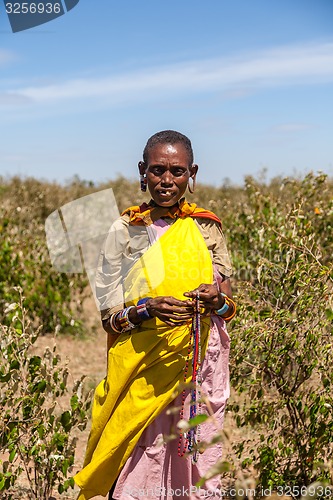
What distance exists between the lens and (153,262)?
2.51 m

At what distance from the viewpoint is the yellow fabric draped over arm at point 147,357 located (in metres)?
2.51

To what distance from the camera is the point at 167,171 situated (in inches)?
100

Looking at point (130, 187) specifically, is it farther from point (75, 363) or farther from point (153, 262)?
point (153, 262)

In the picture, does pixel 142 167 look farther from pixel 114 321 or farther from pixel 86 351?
pixel 86 351

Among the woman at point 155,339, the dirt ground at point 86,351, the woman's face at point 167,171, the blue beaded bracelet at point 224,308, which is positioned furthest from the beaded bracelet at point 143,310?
the dirt ground at point 86,351

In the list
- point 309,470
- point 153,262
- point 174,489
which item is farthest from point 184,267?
point 309,470

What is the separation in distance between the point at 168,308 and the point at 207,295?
14 cm

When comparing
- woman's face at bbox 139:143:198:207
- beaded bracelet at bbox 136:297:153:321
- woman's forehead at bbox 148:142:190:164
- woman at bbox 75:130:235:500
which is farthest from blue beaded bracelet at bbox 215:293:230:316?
woman's forehead at bbox 148:142:190:164

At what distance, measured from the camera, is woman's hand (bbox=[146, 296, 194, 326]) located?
2375 millimetres

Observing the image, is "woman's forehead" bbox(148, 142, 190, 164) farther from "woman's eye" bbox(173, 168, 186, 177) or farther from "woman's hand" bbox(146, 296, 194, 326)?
"woman's hand" bbox(146, 296, 194, 326)

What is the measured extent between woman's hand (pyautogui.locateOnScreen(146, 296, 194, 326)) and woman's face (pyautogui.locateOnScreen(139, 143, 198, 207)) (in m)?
0.37

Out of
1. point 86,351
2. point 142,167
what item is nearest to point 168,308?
point 142,167

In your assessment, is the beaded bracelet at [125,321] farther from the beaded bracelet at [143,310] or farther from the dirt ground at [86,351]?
the dirt ground at [86,351]

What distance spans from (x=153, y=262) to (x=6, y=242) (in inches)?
168
